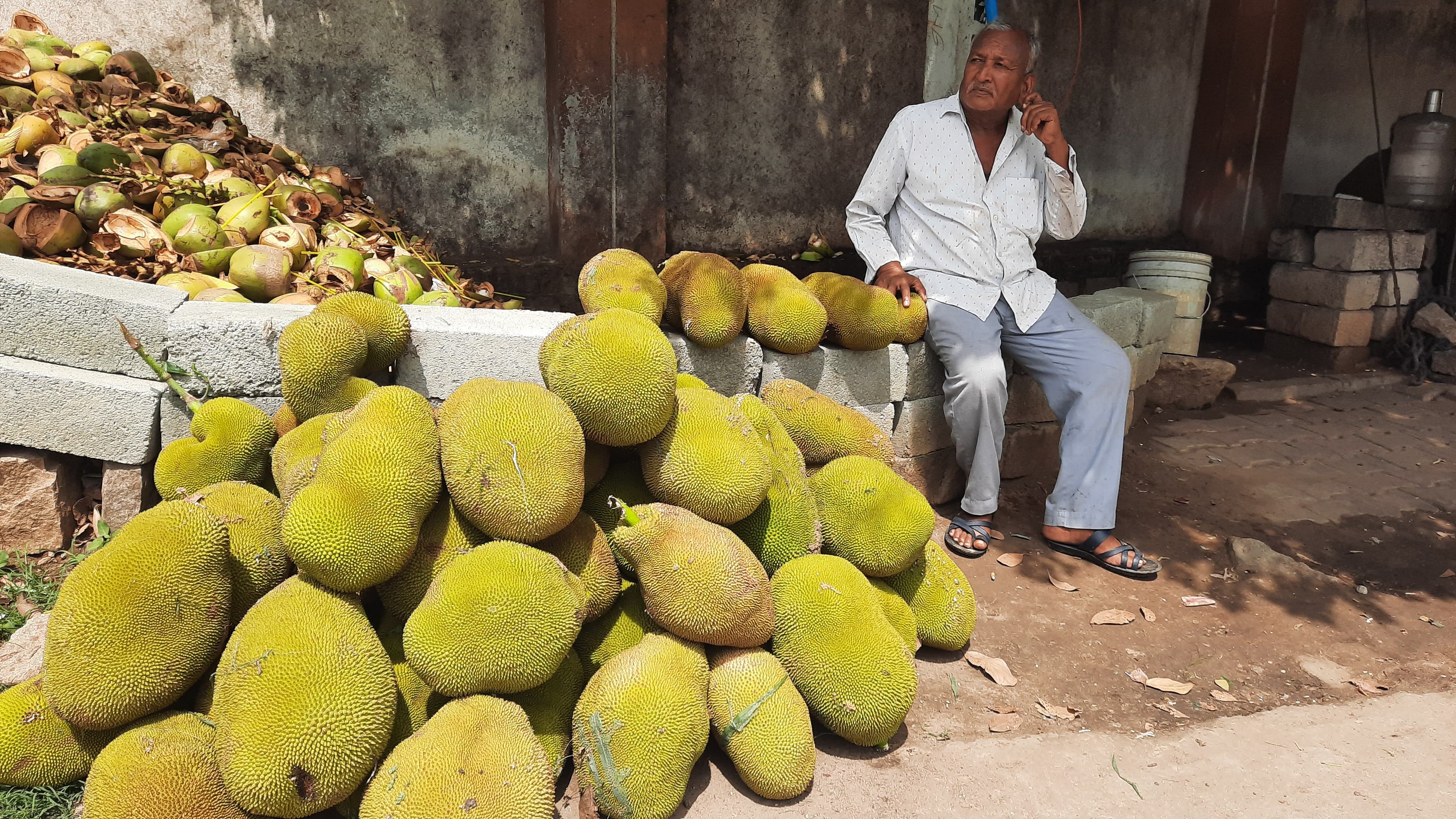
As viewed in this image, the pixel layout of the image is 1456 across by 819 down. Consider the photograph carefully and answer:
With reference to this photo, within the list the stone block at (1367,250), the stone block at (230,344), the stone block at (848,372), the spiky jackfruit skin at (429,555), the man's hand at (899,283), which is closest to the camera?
the spiky jackfruit skin at (429,555)

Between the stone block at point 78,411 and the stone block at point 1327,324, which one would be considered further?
the stone block at point 1327,324

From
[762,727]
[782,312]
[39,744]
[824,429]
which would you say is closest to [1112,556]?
[824,429]

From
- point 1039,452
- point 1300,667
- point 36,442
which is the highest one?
point 36,442

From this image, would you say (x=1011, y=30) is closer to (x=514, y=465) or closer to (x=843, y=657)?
(x=843, y=657)

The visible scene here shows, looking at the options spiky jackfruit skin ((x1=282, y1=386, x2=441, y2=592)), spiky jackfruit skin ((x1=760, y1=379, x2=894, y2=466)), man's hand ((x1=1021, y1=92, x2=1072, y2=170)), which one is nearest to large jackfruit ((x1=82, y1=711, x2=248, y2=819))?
spiky jackfruit skin ((x1=282, y1=386, x2=441, y2=592))

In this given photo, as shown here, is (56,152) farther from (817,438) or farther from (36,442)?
(817,438)

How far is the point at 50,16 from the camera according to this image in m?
3.74

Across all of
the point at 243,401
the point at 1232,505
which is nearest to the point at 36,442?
the point at 243,401

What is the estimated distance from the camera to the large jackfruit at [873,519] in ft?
8.08

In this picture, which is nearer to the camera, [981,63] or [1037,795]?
[1037,795]

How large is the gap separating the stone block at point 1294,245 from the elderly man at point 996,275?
3640 millimetres

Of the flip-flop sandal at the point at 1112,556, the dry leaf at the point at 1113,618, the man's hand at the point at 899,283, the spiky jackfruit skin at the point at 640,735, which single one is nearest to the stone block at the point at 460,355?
the spiky jackfruit skin at the point at 640,735

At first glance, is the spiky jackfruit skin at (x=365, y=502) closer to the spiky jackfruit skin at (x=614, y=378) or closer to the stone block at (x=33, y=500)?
the spiky jackfruit skin at (x=614, y=378)

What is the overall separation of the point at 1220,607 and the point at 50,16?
16.2ft
